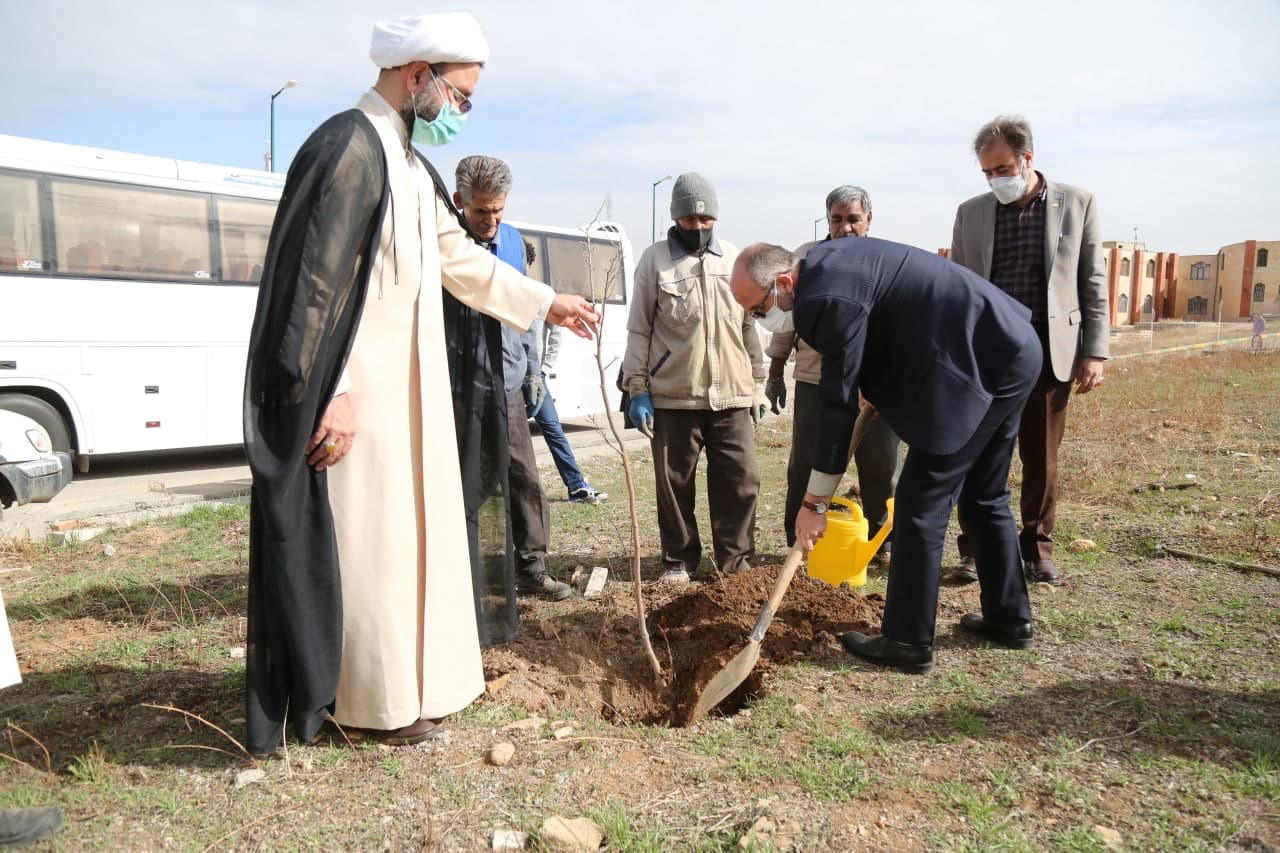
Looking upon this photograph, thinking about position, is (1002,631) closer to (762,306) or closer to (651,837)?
(762,306)

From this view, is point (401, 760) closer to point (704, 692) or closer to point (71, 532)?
point (704, 692)

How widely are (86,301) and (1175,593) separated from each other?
31.2 feet

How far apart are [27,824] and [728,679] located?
7.12 ft

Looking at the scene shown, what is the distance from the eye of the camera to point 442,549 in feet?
9.22

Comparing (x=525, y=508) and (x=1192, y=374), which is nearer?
(x=525, y=508)

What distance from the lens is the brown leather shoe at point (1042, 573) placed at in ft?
14.2

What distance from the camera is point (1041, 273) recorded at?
165 inches

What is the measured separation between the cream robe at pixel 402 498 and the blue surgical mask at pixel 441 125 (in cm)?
6

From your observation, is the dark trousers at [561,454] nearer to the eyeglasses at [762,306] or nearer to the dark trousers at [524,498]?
the dark trousers at [524,498]

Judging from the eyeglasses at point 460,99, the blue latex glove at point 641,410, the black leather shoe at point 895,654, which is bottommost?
the black leather shoe at point 895,654

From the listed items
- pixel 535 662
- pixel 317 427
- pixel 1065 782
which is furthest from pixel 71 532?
pixel 1065 782

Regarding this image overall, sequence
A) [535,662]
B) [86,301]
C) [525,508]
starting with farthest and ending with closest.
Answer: [86,301]
[525,508]
[535,662]

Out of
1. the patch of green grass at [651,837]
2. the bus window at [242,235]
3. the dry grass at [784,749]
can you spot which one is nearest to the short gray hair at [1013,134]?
the dry grass at [784,749]

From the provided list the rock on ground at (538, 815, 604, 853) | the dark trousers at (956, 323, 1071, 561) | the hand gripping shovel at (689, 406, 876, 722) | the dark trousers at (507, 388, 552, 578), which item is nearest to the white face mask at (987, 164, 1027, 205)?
the dark trousers at (956, 323, 1071, 561)
